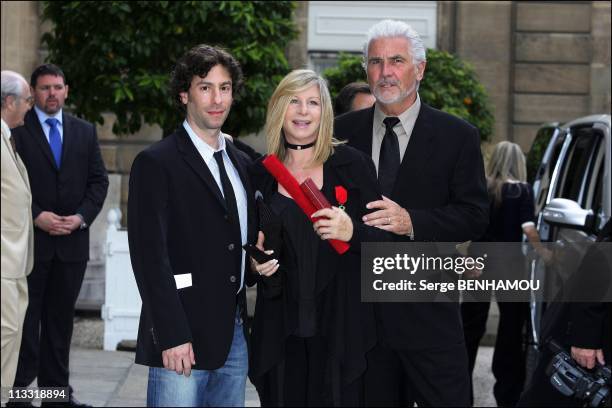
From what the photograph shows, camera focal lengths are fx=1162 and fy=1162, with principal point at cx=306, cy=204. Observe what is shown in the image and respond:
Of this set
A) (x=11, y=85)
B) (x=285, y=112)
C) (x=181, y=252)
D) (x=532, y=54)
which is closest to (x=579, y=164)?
(x=11, y=85)

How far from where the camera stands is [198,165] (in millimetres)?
4441

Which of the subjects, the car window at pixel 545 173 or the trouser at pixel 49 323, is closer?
the trouser at pixel 49 323

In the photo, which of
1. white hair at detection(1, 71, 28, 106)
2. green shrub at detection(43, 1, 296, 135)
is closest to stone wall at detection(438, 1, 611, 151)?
green shrub at detection(43, 1, 296, 135)

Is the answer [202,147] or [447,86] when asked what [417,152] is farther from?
[447,86]

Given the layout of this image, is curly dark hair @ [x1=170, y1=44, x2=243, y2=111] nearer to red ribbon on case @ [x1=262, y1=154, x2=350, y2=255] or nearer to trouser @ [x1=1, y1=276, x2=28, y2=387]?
red ribbon on case @ [x1=262, y1=154, x2=350, y2=255]

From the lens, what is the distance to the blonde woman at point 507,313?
773 cm

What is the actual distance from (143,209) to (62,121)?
334 centimetres

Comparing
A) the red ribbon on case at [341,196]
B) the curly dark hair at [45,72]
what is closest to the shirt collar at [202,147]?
the red ribbon on case at [341,196]

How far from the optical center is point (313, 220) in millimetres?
4305

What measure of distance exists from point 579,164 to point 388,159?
3.67 m

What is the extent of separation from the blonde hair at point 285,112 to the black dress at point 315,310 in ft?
0.21

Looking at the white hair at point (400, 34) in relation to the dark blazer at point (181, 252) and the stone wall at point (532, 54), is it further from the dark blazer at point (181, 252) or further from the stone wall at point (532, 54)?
the stone wall at point (532, 54)

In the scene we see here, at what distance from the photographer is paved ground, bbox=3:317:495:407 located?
25.2ft

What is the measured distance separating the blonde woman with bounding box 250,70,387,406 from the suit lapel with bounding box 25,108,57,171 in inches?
119
